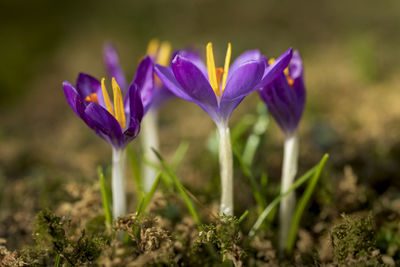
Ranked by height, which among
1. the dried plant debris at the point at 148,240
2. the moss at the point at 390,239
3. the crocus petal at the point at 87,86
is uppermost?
the crocus petal at the point at 87,86

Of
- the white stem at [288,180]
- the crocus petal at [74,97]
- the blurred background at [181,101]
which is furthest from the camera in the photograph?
the blurred background at [181,101]

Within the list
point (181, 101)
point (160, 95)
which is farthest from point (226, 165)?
point (181, 101)

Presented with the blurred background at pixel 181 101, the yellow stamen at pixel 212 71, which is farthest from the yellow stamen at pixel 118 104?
the blurred background at pixel 181 101

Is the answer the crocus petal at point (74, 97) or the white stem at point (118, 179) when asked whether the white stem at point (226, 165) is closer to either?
the white stem at point (118, 179)

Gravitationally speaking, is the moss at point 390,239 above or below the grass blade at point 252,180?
below

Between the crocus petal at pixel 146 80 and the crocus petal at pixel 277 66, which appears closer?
the crocus petal at pixel 277 66

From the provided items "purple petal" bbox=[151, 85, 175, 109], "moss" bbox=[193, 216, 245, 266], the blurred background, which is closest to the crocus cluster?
"moss" bbox=[193, 216, 245, 266]
